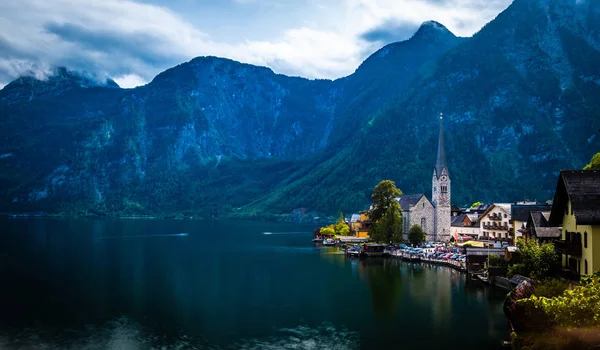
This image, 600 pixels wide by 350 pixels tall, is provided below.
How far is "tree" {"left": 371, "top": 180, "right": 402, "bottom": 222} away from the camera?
124m

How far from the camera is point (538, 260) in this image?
55.4m

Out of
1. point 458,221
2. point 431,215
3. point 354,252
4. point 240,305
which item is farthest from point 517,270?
point 458,221

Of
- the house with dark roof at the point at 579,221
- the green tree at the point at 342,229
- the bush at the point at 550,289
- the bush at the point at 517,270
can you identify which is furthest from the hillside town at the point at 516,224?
the bush at the point at 517,270

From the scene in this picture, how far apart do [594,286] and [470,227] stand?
88707 mm

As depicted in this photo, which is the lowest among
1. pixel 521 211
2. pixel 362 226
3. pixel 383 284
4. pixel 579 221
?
pixel 383 284

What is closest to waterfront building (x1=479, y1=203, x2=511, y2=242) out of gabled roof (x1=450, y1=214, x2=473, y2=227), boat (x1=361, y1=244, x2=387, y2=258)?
gabled roof (x1=450, y1=214, x2=473, y2=227)

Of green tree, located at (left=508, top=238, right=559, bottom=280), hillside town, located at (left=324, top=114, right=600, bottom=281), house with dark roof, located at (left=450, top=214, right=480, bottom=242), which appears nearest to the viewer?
hillside town, located at (left=324, top=114, right=600, bottom=281)

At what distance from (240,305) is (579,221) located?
3513 centimetres

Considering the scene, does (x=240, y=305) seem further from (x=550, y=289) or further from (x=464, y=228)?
(x=464, y=228)

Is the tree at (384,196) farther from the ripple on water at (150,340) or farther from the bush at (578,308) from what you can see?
the bush at (578,308)

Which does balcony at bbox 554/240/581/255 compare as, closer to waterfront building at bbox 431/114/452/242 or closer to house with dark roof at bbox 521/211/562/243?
house with dark roof at bbox 521/211/562/243

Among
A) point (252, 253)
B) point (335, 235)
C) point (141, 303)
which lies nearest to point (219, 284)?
point (141, 303)

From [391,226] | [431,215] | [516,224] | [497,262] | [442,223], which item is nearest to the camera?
[497,262]

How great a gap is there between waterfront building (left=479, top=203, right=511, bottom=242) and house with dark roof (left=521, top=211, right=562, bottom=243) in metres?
35.5
